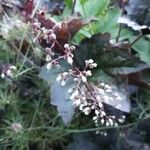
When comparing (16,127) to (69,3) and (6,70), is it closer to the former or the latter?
(6,70)

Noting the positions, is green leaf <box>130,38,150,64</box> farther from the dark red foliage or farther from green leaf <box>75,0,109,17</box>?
the dark red foliage

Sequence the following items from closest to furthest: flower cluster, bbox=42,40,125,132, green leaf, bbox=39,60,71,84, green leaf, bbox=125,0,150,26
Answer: flower cluster, bbox=42,40,125,132 < green leaf, bbox=39,60,71,84 < green leaf, bbox=125,0,150,26

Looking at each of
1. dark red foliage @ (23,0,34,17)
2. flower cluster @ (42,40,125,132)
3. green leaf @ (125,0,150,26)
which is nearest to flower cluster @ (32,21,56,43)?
flower cluster @ (42,40,125,132)

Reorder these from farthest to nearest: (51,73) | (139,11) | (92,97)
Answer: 1. (139,11)
2. (51,73)
3. (92,97)

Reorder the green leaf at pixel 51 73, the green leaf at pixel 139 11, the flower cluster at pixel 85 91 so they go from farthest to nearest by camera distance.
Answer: the green leaf at pixel 139 11, the green leaf at pixel 51 73, the flower cluster at pixel 85 91

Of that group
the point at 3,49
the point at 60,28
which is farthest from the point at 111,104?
the point at 3,49

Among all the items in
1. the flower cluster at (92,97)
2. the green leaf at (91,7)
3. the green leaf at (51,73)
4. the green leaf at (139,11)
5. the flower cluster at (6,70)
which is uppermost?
the green leaf at (91,7)

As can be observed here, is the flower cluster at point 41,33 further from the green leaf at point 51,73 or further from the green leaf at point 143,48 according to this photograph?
the green leaf at point 143,48

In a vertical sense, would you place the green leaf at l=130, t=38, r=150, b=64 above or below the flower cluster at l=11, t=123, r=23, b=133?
above

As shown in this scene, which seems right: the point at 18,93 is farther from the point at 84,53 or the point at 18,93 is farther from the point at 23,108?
the point at 84,53

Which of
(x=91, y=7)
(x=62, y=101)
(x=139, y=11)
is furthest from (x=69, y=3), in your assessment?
(x=62, y=101)

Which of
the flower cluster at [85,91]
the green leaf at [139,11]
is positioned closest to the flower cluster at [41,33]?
the flower cluster at [85,91]

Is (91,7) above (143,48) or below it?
above

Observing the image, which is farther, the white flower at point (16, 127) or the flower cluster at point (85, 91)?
the white flower at point (16, 127)
